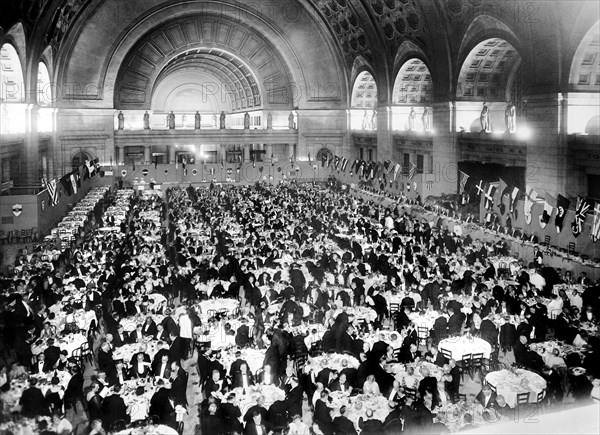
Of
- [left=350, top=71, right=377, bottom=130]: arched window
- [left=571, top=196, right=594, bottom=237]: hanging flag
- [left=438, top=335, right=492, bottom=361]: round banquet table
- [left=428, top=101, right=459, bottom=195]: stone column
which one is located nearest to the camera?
[left=438, top=335, right=492, bottom=361]: round banquet table

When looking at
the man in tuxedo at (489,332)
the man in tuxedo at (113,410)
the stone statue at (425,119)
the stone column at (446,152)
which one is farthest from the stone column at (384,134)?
the man in tuxedo at (113,410)

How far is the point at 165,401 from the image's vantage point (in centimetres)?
874

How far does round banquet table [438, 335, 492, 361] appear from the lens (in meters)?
11.3

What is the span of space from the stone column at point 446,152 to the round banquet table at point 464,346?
19.8m

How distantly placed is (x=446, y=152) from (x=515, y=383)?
2293cm

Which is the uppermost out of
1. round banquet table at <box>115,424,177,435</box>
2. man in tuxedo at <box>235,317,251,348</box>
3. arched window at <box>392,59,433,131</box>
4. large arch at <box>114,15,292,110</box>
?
large arch at <box>114,15,292,110</box>

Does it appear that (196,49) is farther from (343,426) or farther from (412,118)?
(343,426)

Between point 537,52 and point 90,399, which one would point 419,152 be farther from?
point 90,399

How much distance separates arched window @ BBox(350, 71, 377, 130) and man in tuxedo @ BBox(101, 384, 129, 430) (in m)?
36.9

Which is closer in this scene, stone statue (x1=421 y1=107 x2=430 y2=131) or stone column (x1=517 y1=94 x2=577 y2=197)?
stone column (x1=517 y1=94 x2=577 y2=197)

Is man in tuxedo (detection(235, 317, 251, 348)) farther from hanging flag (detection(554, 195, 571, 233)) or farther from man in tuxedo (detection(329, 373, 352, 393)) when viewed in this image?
hanging flag (detection(554, 195, 571, 233))

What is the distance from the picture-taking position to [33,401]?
8680mm

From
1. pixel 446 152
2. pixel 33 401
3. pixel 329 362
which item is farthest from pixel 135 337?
pixel 446 152

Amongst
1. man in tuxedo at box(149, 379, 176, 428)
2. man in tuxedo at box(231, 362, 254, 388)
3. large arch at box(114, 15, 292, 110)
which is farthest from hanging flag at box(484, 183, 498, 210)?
large arch at box(114, 15, 292, 110)
